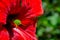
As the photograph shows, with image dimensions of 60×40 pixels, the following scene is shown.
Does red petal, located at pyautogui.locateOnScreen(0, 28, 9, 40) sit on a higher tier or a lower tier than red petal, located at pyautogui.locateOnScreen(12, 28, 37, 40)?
higher

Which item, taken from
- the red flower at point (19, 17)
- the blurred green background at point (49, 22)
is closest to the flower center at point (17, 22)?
the red flower at point (19, 17)

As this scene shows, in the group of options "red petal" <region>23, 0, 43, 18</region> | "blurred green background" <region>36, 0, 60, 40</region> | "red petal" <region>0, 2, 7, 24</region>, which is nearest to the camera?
"red petal" <region>0, 2, 7, 24</region>

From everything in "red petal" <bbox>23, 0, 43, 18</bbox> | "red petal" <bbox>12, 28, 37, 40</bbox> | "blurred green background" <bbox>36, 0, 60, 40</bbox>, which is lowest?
"blurred green background" <bbox>36, 0, 60, 40</bbox>

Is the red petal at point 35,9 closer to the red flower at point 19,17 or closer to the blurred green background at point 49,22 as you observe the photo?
the red flower at point 19,17

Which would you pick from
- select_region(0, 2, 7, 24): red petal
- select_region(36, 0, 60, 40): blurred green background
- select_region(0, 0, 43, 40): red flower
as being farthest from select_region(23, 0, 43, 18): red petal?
select_region(36, 0, 60, 40): blurred green background

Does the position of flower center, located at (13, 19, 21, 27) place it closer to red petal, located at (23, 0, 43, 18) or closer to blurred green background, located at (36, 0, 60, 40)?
red petal, located at (23, 0, 43, 18)

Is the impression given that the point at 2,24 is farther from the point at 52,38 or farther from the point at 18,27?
the point at 52,38

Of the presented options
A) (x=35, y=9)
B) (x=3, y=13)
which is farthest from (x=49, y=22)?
(x=3, y=13)

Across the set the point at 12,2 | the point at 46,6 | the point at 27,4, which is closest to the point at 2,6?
the point at 12,2

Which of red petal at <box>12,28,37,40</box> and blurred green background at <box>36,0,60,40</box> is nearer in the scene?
red petal at <box>12,28,37,40</box>
